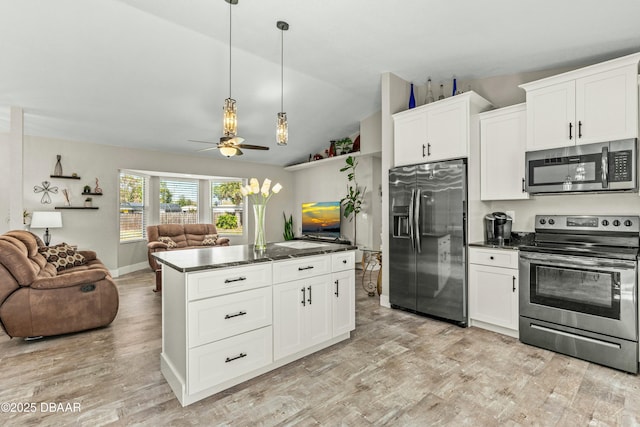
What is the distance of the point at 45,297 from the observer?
306 centimetres

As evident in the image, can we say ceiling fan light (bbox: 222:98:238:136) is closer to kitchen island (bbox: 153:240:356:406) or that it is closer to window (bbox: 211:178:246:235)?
kitchen island (bbox: 153:240:356:406)

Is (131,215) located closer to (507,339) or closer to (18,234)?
(18,234)

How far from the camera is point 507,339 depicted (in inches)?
121

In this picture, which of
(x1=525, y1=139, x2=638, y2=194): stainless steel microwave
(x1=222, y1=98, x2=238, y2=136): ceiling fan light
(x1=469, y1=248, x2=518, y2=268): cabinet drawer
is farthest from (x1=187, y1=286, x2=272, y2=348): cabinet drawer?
(x1=525, y1=139, x2=638, y2=194): stainless steel microwave

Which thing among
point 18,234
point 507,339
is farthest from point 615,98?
point 18,234

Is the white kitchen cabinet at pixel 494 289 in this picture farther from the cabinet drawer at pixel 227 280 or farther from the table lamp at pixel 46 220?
the table lamp at pixel 46 220

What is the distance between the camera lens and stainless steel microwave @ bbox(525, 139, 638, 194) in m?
2.62

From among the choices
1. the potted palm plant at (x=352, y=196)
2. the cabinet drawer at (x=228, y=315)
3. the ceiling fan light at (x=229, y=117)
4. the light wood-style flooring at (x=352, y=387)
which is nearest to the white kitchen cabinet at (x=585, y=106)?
the light wood-style flooring at (x=352, y=387)

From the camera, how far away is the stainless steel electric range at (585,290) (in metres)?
2.45

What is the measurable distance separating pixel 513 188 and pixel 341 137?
4.36 metres

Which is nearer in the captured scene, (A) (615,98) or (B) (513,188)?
(A) (615,98)

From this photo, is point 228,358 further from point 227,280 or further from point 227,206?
point 227,206

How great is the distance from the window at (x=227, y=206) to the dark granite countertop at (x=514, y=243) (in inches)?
229

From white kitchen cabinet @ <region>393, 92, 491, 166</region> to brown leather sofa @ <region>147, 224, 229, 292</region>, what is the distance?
4336 millimetres
